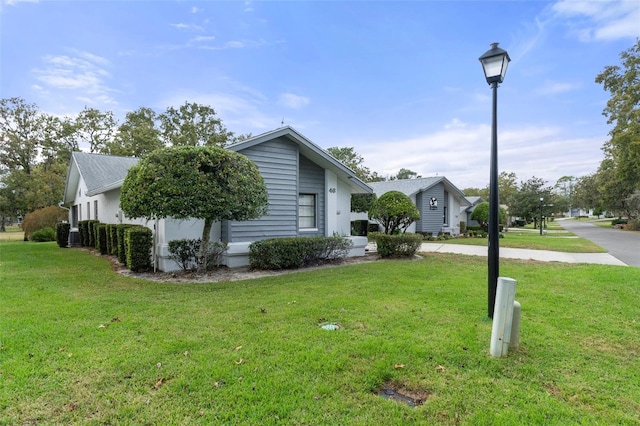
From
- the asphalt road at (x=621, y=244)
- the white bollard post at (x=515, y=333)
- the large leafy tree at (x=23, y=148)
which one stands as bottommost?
the asphalt road at (x=621, y=244)

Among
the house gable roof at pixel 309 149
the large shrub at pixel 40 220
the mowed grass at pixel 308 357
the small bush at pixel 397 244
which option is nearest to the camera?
the mowed grass at pixel 308 357

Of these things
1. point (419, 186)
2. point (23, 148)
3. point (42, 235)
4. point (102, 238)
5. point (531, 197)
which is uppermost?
point (23, 148)

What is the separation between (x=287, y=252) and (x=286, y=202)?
6.96ft

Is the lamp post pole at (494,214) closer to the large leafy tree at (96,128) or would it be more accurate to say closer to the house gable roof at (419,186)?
the house gable roof at (419,186)

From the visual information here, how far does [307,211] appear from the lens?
11.7 m

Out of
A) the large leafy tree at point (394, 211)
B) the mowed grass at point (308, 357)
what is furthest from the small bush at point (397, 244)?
the mowed grass at point (308, 357)

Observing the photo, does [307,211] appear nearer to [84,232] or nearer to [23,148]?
[84,232]

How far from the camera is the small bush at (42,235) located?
20.5m

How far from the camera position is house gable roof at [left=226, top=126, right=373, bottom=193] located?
9598 mm

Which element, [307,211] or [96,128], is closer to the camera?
[307,211]

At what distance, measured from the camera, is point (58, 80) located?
1298 cm

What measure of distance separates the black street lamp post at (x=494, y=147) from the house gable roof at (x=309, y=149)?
6371 mm

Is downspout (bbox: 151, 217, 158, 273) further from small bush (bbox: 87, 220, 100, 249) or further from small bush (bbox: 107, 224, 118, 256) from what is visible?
small bush (bbox: 87, 220, 100, 249)

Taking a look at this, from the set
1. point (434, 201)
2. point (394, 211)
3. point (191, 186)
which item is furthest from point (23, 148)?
point (434, 201)
